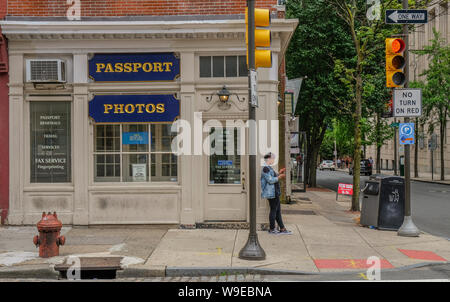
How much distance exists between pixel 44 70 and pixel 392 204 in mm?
8653

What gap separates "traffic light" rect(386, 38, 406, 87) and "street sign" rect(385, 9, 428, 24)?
47 centimetres

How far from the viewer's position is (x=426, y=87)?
32719 millimetres

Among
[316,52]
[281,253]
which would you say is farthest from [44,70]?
[316,52]

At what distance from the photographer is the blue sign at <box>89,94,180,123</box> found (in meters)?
11.0

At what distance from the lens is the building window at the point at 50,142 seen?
11125mm

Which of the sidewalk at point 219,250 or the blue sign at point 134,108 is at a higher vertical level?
the blue sign at point 134,108

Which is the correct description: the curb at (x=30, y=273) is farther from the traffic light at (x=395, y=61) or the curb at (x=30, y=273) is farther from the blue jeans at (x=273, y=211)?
the traffic light at (x=395, y=61)

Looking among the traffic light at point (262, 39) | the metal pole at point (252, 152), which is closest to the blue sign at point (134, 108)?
the metal pole at point (252, 152)

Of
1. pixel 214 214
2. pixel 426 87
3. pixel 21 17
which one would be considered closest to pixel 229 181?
pixel 214 214

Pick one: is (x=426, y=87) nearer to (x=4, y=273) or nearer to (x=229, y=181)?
(x=229, y=181)

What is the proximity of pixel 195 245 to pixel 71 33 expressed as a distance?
5.61 metres

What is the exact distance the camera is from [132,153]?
11.2 m

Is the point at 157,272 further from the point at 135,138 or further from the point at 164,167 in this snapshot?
the point at 135,138

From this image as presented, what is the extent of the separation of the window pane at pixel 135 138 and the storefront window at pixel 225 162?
160 centimetres
